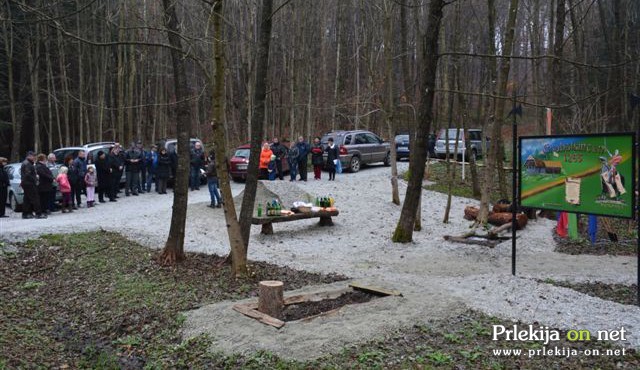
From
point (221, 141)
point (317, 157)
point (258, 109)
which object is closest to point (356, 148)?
point (317, 157)

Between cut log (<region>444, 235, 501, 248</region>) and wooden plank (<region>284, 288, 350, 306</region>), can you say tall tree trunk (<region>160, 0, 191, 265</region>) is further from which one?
cut log (<region>444, 235, 501, 248</region>)

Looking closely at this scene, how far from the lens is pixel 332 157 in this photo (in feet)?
79.8

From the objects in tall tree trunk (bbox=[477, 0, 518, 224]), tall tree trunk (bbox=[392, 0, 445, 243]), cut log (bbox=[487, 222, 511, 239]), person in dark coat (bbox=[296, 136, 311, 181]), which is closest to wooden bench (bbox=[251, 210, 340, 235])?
tall tree trunk (bbox=[392, 0, 445, 243])

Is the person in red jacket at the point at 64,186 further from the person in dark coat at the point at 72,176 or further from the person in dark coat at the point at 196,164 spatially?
the person in dark coat at the point at 196,164

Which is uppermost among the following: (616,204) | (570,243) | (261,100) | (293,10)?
(293,10)

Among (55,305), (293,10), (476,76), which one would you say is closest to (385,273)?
(55,305)

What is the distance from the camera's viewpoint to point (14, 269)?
11234 mm

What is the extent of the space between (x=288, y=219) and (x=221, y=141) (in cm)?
595

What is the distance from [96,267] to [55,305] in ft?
6.02

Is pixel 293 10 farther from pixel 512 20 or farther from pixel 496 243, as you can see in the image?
pixel 496 243

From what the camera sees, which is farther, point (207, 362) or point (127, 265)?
point (127, 265)

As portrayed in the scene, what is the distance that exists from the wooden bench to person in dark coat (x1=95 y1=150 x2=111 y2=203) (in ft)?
23.3

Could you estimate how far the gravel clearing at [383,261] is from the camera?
23.2 ft

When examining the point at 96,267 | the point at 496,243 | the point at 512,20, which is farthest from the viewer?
the point at 512,20
